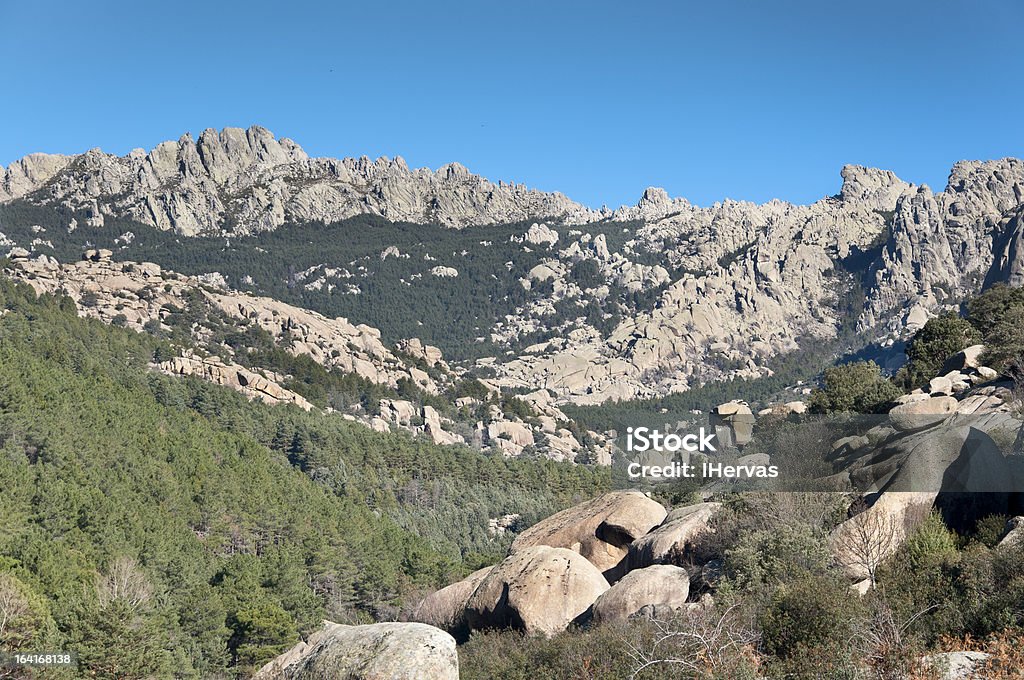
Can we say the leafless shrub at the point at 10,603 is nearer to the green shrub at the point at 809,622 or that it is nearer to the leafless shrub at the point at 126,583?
the leafless shrub at the point at 126,583

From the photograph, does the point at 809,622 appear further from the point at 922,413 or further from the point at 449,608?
the point at 922,413

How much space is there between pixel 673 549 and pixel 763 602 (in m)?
10.5

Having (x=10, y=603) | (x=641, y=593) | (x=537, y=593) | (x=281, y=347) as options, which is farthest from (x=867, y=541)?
(x=281, y=347)

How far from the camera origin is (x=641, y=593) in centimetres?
2688

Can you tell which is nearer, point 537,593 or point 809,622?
point 809,622

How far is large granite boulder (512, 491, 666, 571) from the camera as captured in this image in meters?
38.5

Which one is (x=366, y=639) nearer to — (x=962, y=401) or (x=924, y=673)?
(x=924, y=673)

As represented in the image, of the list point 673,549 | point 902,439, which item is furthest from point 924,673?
point 902,439

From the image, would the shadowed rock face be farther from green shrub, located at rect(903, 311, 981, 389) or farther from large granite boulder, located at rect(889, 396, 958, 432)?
green shrub, located at rect(903, 311, 981, 389)

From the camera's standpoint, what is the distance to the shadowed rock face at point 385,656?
54.4 ft

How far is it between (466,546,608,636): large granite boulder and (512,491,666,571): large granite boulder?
6186 mm

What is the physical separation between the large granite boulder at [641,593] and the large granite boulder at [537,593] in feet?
6.41

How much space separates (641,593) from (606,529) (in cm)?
1240

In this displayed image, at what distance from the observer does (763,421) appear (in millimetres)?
66375
